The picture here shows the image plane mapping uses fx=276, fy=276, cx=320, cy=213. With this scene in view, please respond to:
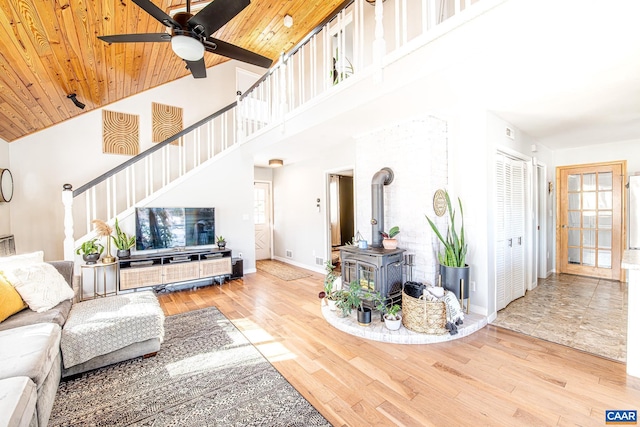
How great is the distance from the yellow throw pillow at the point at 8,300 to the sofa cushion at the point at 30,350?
353mm

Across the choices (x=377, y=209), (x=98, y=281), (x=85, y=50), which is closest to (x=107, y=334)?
(x=98, y=281)

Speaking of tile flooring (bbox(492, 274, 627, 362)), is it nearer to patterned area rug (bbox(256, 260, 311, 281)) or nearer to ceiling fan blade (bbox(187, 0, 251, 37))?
patterned area rug (bbox(256, 260, 311, 281))

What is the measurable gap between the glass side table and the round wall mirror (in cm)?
147

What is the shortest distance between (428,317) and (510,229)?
1854mm

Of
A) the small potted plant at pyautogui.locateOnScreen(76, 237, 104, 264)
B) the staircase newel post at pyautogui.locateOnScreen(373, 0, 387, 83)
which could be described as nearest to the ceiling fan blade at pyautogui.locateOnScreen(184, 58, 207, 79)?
the staircase newel post at pyautogui.locateOnScreen(373, 0, 387, 83)

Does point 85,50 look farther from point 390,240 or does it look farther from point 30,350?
point 390,240

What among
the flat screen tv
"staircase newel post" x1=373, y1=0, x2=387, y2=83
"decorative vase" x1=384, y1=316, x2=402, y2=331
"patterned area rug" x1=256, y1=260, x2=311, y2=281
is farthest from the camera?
"patterned area rug" x1=256, y1=260, x2=311, y2=281

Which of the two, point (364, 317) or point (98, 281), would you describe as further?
point (98, 281)

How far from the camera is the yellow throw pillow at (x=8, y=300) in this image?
214cm

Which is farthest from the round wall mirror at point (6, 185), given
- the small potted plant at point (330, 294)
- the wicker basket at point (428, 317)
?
the wicker basket at point (428, 317)

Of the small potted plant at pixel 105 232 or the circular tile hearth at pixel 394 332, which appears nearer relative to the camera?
the circular tile hearth at pixel 394 332

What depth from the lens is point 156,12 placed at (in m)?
2.12

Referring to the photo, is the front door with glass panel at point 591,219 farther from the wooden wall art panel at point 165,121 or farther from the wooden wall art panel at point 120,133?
the wooden wall art panel at point 120,133

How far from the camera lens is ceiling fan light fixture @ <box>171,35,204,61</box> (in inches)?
90.5
